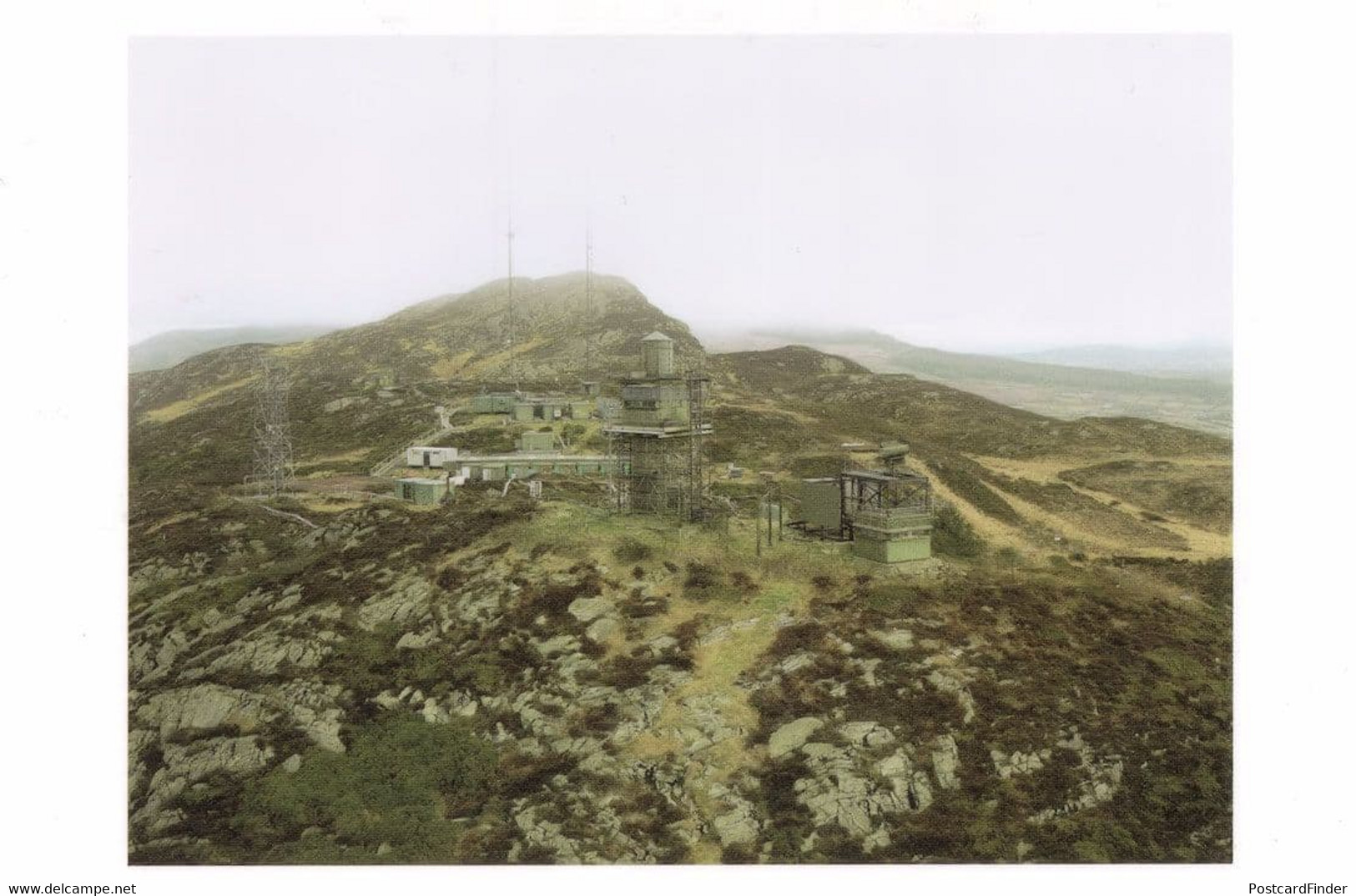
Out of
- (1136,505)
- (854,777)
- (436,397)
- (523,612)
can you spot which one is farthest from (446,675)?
(436,397)

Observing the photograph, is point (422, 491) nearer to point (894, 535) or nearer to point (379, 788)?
point (379, 788)

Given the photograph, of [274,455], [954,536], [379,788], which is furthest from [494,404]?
[379,788]

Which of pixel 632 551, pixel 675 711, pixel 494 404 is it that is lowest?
pixel 675 711

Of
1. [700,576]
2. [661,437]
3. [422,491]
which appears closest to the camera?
[700,576]

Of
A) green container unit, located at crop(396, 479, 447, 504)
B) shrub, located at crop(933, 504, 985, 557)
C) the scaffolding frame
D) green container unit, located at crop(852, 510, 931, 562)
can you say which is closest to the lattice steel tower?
green container unit, located at crop(396, 479, 447, 504)

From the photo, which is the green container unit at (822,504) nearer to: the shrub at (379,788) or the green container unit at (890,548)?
the green container unit at (890,548)

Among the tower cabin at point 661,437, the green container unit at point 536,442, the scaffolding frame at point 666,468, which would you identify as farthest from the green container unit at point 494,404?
the tower cabin at point 661,437

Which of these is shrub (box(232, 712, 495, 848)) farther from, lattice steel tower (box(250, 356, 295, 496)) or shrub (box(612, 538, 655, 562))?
lattice steel tower (box(250, 356, 295, 496))
